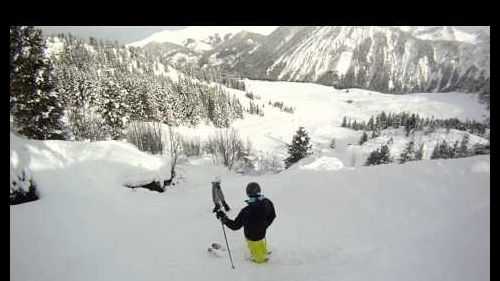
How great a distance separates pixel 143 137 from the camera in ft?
180

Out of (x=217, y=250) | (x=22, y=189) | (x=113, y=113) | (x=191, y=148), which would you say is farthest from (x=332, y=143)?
(x=217, y=250)

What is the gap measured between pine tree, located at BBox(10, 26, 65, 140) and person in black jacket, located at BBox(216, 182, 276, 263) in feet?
74.9

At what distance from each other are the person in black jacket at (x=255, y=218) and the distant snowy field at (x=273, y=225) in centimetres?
51

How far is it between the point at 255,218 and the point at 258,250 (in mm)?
734

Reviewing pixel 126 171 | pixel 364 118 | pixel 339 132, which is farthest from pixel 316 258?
pixel 364 118

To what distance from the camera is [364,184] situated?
1084 centimetres

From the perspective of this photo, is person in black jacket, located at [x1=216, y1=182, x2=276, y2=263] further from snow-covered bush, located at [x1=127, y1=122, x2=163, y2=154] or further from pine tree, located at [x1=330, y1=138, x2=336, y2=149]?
pine tree, located at [x1=330, y1=138, x2=336, y2=149]

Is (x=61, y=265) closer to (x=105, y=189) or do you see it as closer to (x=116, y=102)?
(x=105, y=189)

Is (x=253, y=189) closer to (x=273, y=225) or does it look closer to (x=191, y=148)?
(x=273, y=225)

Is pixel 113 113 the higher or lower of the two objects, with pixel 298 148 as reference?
higher

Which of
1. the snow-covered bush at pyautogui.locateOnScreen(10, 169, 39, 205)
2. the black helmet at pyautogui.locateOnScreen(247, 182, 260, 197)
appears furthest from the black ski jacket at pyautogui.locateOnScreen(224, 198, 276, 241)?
the snow-covered bush at pyautogui.locateOnScreen(10, 169, 39, 205)

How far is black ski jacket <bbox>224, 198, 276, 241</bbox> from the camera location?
6.41m

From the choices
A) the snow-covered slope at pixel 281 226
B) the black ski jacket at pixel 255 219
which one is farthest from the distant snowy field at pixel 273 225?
the black ski jacket at pixel 255 219
